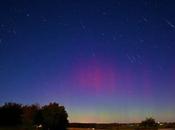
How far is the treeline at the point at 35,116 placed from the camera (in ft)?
388

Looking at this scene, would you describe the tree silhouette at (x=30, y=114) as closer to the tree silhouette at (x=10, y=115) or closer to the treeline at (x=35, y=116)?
the treeline at (x=35, y=116)

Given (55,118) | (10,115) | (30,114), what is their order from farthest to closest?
(30,114)
(55,118)
(10,115)

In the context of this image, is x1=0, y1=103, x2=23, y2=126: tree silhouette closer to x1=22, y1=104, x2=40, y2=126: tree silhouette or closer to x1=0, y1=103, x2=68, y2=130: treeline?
x1=0, y1=103, x2=68, y2=130: treeline

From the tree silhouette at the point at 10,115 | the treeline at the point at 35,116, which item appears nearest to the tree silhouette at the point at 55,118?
the treeline at the point at 35,116

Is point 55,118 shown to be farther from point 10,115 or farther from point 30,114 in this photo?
point 10,115

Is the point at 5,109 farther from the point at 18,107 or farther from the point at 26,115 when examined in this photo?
the point at 26,115

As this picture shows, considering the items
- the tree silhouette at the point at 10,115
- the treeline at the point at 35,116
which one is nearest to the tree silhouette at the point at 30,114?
the treeline at the point at 35,116

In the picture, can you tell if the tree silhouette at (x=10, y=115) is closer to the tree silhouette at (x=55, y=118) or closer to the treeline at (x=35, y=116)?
the treeline at (x=35, y=116)

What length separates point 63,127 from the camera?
132250 mm

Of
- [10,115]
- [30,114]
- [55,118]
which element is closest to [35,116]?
[30,114]

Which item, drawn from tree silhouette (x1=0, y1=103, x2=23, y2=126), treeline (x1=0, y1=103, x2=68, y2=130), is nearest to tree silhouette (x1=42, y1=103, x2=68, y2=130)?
treeline (x1=0, y1=103, x2=68, y2=130)

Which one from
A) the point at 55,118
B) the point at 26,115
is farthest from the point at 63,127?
the point at 26,115

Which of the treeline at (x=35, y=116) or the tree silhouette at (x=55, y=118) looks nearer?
the treeline at (x=35, y=116)

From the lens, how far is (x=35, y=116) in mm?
139875
